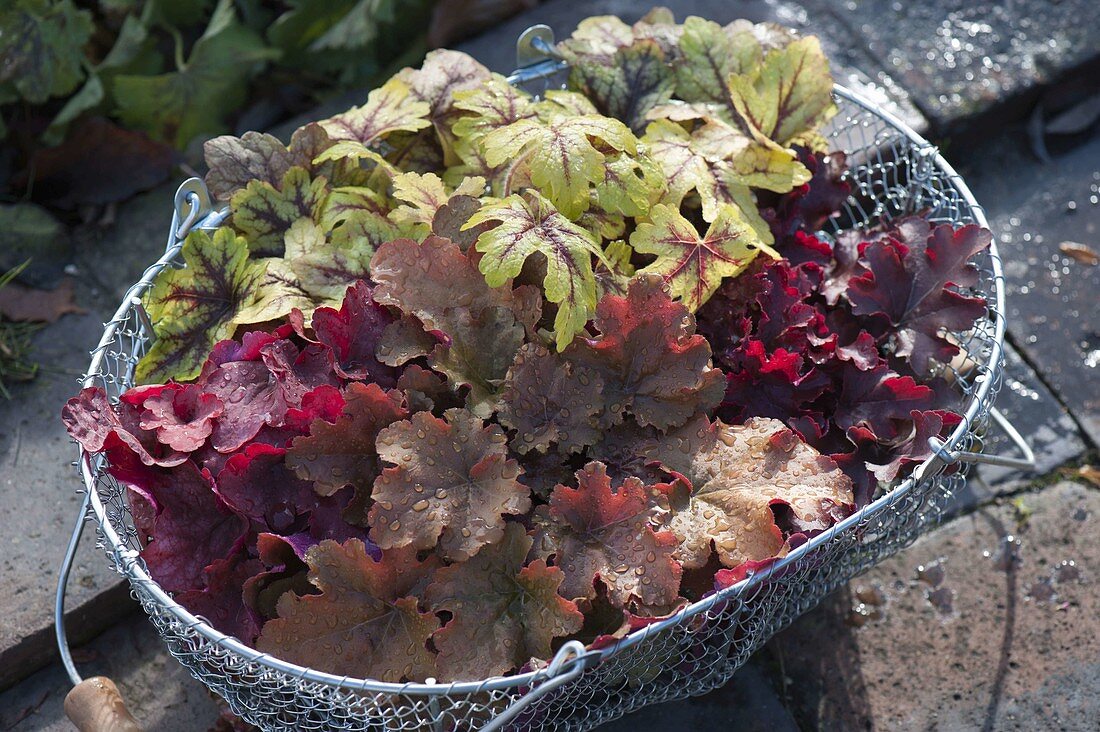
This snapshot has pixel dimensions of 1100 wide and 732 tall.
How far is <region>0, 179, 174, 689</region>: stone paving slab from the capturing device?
191 centimetres

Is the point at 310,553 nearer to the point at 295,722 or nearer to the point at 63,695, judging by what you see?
the point at 295,722

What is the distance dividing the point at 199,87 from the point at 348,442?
146 cm

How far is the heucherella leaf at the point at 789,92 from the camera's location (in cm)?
184

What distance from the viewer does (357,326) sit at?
157cm

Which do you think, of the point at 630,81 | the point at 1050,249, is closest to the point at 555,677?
the point at 630,81

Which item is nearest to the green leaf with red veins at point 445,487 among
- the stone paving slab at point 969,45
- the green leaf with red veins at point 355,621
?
the green leaf with red veins at point 355,621

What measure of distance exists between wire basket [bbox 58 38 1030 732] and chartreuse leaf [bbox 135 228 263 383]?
0.06m

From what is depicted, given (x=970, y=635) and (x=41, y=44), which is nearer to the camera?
(x=970, y=635)

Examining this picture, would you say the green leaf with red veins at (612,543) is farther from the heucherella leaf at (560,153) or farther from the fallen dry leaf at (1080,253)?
the fallen dry leaf at (1080,253)

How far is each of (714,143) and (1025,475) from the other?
1.04 metres

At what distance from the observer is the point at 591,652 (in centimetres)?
129

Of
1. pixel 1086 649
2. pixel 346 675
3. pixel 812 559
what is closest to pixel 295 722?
pixel 346 675

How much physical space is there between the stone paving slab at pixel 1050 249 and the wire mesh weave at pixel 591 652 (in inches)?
22.8

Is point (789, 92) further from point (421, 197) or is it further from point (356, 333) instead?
point (356, 333)
